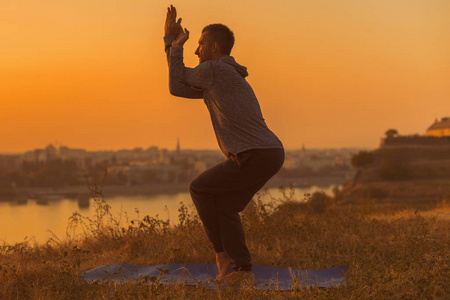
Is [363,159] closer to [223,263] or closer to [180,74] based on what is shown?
[223,263]

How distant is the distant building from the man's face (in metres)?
68.5

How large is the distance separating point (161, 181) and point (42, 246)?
61.6m

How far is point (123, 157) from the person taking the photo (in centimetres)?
8569

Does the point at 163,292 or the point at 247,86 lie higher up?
the point at 247,86

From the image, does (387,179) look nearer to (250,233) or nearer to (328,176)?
(328,176)

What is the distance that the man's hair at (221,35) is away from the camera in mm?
3504

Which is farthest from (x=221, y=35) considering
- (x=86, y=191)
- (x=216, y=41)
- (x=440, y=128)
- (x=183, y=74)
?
(x=440, y=128)

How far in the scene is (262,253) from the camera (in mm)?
4613

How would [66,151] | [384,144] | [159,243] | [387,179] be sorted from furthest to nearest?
[66,151] → [384,144] → [387,179] → [159,243]

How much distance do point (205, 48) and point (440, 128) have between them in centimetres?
7166

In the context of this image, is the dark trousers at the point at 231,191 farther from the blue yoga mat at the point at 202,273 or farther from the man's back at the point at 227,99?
the blue yoga mat at the point at 202,273

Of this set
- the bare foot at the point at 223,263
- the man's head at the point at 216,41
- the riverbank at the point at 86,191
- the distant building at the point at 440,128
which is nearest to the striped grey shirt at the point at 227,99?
the man's head at the point at 216,41

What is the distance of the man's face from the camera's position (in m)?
3.53

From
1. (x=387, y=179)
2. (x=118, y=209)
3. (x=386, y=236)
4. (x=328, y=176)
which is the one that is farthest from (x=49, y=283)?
(x=328, y=176)
